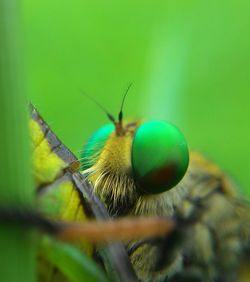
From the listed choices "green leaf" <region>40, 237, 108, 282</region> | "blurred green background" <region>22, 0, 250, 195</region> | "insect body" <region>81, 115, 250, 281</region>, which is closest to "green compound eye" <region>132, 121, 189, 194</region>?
"insect body" <region>81, 115, 250, 281</region>

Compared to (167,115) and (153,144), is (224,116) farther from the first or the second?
(153,144)

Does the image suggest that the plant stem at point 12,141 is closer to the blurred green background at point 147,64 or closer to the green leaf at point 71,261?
the green leaf at point 71,261

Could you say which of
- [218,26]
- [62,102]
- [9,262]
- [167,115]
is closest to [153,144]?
[9,262]

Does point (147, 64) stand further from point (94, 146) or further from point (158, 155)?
point (158, 155)

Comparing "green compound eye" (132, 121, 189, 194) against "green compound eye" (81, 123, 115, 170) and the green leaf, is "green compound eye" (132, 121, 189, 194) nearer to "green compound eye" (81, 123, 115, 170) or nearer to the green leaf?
"green compound eye" (81, 123, 115, 170)

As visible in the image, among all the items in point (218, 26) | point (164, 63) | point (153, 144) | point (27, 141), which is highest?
point (27, 141)

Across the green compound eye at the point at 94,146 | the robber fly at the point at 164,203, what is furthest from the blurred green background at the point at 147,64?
the robber fly at the point at 164,203

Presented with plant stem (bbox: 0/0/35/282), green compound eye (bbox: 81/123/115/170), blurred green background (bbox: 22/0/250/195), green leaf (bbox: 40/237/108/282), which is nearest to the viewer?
plant stem (bbox: 0/0/35/282)

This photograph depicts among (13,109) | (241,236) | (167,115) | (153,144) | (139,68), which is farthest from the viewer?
(139,68)
